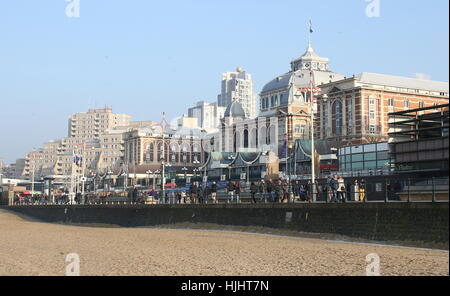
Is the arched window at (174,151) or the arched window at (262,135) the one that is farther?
the arched window at (174,151)

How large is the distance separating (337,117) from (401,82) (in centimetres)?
1394

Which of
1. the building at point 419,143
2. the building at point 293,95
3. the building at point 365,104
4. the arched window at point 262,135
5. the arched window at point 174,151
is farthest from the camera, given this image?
the arched window at point 174,151

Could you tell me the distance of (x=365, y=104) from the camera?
10350cm

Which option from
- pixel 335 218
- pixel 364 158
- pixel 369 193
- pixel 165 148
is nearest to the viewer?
pixel 335 218

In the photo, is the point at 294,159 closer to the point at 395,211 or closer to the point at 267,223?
the point at 267,223

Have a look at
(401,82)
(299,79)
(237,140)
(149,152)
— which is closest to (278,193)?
(401,82)

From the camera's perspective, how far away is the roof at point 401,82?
107m

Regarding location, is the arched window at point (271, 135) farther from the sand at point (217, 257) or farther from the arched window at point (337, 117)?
the sand at point (217, 257)

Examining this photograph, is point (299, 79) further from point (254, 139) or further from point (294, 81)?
point (254, 139)

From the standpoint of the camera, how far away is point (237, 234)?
124ft

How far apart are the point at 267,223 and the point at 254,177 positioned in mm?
61752

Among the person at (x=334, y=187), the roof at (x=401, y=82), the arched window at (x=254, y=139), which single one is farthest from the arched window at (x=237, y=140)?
the person at (x=334, y=187)
